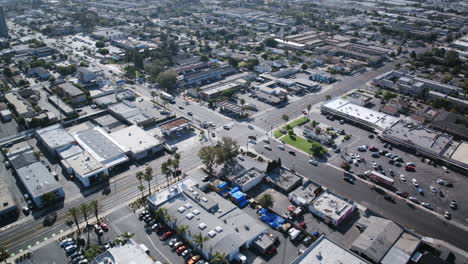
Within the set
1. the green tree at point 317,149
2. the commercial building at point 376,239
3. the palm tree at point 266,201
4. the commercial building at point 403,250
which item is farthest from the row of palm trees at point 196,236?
the green tree at point 317,149

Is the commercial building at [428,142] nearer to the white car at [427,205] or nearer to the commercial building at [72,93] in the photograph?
the white car at [427,205]

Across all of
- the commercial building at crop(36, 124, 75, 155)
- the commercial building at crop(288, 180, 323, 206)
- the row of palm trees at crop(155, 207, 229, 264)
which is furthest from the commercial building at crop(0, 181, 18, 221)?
the commercial building at crop(288, 180, 323, 206)

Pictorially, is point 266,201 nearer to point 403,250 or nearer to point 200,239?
point 200,239

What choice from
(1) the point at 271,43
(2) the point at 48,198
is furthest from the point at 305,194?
(1) the point at 271,43

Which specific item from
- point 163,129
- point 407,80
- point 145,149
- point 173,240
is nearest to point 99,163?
point 145,149

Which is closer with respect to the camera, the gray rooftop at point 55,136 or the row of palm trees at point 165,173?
the row of palm trees at point 165,173

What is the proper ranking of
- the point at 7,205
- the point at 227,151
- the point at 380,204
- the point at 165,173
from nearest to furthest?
the point at 7,205
the point at 380,204
the point at 165,173
the point at 227,151
